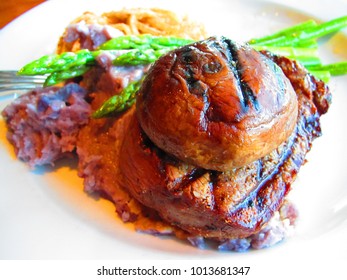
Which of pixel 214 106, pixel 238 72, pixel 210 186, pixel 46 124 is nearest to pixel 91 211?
pixel 46 124

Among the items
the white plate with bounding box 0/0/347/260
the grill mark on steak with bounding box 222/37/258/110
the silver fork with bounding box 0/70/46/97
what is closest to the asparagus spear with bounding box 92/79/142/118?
the white plate with bounding box 0/0/347/260

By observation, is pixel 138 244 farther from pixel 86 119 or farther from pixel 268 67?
pixel 268 67

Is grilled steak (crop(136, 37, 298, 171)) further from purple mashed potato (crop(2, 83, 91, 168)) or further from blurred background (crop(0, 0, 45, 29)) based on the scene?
blurred background (crop(0, 0, 45, 29))

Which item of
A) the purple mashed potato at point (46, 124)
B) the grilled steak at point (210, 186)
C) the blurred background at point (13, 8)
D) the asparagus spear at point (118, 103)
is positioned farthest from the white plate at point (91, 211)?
the blurred background at point (13, 8)

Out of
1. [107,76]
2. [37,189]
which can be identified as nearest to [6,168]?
[37,189]

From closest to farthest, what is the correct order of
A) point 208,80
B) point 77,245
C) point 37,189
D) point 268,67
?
1. point 208,80
2. point 268,67
3. point 77,245
4. point 37,189
